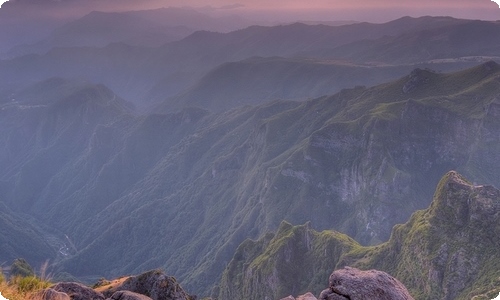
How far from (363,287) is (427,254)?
56.6 m

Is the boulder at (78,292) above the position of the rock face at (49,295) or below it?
below

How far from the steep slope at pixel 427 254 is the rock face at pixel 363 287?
41.2 m

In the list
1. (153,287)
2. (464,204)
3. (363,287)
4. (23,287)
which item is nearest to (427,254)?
(464,204)

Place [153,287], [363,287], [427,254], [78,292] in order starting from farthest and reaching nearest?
[427,254] → [153,287] → [78,292] → [363,287]

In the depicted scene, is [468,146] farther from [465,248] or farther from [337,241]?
[465,248]

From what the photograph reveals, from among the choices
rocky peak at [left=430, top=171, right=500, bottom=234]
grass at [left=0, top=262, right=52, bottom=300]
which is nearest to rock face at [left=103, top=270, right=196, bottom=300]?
grass at [left=0, top=262, right=52, bottom=300]

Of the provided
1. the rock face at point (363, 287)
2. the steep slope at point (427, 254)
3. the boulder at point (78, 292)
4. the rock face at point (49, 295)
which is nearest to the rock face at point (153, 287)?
the boulder at point (78, 292)

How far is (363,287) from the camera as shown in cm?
2122

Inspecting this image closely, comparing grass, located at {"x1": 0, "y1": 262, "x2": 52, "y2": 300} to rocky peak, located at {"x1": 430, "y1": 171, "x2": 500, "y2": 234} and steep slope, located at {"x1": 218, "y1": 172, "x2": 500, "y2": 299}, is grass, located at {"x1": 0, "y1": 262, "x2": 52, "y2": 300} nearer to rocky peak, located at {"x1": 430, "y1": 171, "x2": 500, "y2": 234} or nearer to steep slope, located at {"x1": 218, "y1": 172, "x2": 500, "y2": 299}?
steep slope, located at {"x1": 218, "y1": 172, "x2": 500, "y2": 299}

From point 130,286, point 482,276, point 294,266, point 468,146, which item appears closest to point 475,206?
point 482,276

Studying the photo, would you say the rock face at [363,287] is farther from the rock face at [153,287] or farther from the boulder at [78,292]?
the boulder at [78,292]

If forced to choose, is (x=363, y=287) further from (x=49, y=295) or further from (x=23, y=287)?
(x=23, y=287)

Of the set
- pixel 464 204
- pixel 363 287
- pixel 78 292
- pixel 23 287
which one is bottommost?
pixel 464 204

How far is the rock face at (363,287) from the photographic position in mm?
21000
